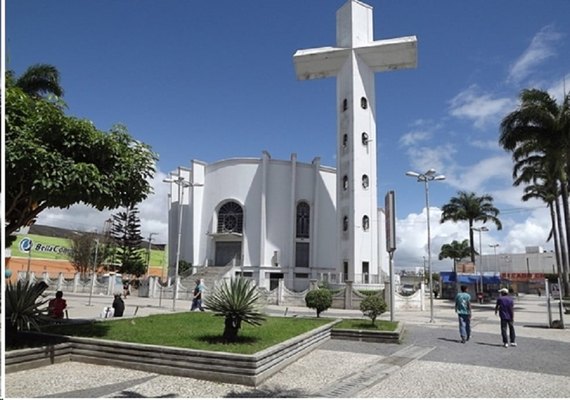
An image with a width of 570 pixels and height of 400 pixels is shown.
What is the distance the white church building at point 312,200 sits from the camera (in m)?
35.7

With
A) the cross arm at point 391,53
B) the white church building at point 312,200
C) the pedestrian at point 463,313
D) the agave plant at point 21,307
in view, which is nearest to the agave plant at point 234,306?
the agave plant at point 21,307

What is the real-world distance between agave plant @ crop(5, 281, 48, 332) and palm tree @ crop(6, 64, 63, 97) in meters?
16.1

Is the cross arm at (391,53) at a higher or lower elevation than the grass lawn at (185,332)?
higher

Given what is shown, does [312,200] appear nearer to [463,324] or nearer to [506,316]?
[463,324]

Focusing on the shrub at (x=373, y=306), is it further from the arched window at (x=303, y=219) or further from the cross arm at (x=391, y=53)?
the arched window at (x=303, y=219)

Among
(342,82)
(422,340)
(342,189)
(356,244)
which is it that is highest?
(342,82)

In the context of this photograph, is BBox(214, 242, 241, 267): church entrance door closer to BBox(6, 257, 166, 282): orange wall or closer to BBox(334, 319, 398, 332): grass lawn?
BBox(6, 257, 166, 282): orange wall

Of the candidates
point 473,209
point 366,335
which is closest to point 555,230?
point 473,209

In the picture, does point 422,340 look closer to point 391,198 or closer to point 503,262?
point 391,198

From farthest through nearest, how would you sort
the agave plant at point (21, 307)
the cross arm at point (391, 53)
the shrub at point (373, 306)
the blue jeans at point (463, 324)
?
the cross arm at point (391, 53) → the shrub at point (373, 306) → the blue jeans at point (463, 324) → the agave plant at point (21, 307)

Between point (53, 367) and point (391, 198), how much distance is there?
1068 centimetres

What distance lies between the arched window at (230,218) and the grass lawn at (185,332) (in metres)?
30.2

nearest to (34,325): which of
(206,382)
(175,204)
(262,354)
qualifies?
(206,382)

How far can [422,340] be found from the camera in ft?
41.1
